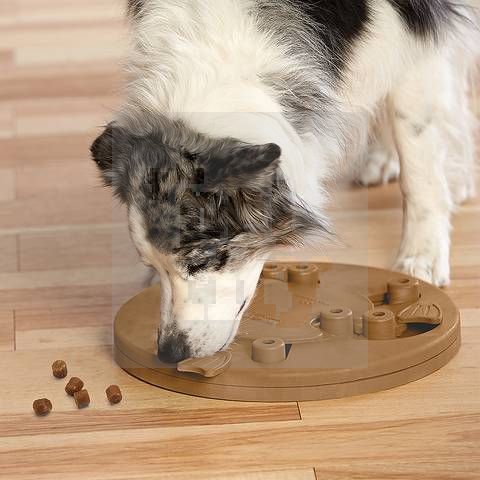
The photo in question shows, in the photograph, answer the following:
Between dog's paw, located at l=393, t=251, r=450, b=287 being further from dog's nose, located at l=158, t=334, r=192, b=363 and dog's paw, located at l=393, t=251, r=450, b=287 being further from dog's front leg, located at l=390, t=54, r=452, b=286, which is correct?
dog's nose, located at l=158, t=334, r=192, b=363

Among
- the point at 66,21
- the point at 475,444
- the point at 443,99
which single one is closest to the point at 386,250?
the point at 443,99

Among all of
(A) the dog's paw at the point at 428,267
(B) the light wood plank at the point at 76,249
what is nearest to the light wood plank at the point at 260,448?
(A) the dog's paw at the point at 428,267

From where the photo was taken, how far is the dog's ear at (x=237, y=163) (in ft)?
7.01

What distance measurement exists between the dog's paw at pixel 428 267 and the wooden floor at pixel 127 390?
0.16 ft

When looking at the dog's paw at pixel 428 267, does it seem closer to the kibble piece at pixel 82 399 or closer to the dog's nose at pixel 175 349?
the dog's nose at pixel 175 349

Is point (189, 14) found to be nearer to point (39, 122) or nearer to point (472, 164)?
point (472, 164)

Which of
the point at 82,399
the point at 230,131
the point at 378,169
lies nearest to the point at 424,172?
the point at 378,169

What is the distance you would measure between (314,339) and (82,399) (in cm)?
51

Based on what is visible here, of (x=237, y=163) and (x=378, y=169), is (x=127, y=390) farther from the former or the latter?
(x=378, y=169)

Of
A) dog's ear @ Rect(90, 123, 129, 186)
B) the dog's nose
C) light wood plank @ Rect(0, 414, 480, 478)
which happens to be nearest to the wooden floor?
light wood plank @ Rect(0, 414, 480, 478)

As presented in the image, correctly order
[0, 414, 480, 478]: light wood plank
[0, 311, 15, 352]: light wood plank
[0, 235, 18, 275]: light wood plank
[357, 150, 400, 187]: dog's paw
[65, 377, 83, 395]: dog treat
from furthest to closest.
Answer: [357, 150, 400, 187]: dog's paw → [0, 235, 18, 275]: light wood plank → [0, 311, 15, 352]: light wood plank → [65, 377, 83, 395]: dog treat → [0, 414, 480, 478]: light wood plank

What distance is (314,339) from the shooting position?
246 cm

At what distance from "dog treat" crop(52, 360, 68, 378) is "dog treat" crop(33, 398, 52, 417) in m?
0.14

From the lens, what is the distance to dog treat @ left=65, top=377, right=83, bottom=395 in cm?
241
